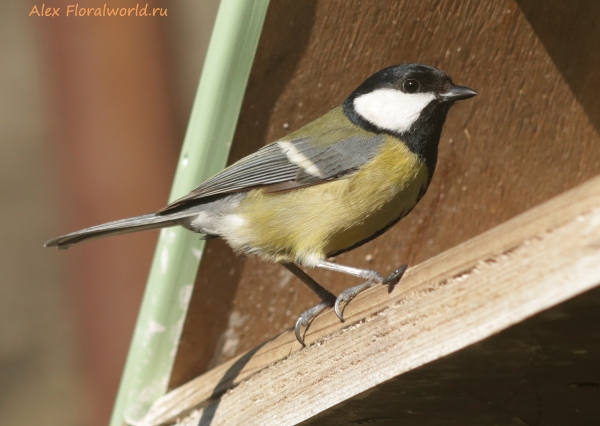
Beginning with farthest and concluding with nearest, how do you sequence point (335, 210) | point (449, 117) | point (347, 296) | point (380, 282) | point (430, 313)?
point (449, 117) → point (335, 210) → point (347, 296) → point (380, 282) → point (430, 313)

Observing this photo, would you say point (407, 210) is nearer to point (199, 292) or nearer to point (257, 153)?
point (257, 153)

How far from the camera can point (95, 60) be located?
8.05ft

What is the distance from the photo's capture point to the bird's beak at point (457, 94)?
1.36 meters

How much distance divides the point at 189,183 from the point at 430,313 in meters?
0.76

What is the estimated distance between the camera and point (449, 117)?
1.52 metres

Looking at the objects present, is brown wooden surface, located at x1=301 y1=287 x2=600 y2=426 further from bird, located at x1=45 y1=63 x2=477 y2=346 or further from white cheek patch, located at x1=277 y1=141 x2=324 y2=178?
white cheek patch, located at x1=277 y1=141 x2=324 y2=178

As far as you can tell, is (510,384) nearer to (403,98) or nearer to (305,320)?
(305,320)

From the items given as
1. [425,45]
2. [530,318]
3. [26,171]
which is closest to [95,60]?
[26,171]

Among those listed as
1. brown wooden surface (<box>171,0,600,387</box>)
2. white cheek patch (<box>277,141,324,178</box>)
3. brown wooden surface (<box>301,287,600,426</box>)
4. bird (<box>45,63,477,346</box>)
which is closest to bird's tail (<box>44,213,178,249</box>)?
bird (<box>45,63,477,346</box>)

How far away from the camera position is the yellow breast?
4.29ft

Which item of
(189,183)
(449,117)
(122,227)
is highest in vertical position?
→ (449,117)

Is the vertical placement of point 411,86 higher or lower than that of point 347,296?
higher

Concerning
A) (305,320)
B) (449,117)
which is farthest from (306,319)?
(449,117)

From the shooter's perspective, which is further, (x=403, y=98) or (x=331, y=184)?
(x=403, y=98)
